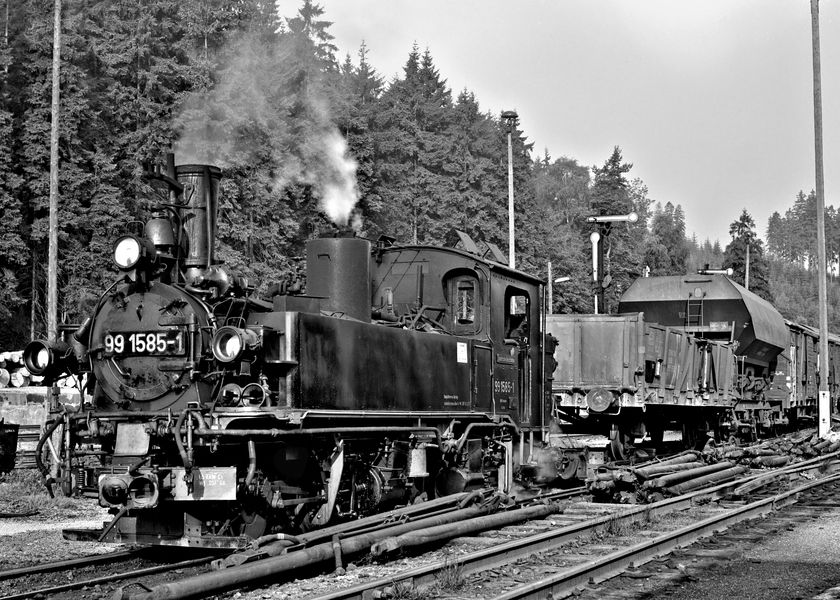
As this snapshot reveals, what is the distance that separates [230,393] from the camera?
838cm

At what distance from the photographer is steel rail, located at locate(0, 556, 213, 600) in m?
6.95

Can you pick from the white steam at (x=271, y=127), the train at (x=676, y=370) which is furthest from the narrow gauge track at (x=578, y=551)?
the white steam at (x=271, y=127)

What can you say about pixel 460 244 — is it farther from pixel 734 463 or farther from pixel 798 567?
pixel 734 463

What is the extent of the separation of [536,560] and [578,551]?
2.26ft

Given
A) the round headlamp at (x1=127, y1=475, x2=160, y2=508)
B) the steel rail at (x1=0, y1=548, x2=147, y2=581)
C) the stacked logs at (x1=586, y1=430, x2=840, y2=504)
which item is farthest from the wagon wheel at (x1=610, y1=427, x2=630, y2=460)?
the round headlamp at (x1=127, y1=475, x2=160, y2=508)

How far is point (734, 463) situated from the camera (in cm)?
1692

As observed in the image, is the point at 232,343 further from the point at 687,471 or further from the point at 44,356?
the point at 687,471

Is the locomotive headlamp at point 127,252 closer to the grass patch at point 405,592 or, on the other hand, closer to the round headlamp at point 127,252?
the round headlamp at point 127,252

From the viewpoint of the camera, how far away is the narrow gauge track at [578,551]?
7.07 m

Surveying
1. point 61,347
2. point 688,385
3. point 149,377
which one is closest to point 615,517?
point 149,377

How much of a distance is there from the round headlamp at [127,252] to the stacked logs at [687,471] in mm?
6644

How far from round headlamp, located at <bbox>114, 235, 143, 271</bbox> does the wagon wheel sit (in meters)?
10.5

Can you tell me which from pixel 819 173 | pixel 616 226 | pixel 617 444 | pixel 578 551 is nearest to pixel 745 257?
pixel 616 226

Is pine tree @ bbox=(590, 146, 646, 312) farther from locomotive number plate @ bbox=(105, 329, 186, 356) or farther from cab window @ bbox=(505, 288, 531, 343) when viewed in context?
locomotive number plate @ bbox=(105, 329, 186, 356)
